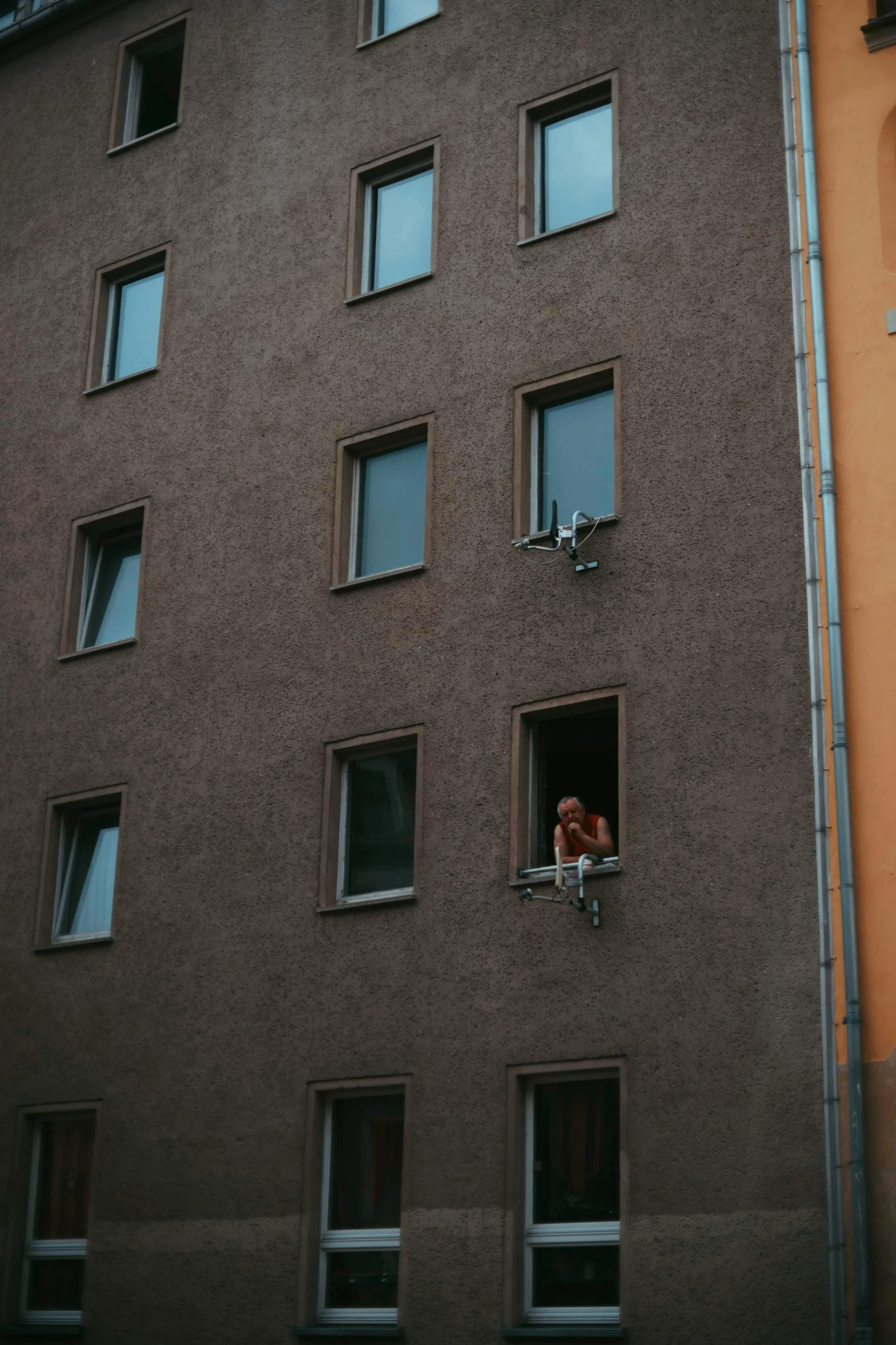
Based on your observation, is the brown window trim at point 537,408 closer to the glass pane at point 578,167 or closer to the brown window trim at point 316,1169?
the glass pane at point 578,167

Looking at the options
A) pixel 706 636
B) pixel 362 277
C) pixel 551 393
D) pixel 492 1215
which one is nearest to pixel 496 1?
pixel 362 277

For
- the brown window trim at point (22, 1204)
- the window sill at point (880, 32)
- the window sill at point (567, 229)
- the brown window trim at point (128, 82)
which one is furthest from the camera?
the brown window trim at point (128, 82)

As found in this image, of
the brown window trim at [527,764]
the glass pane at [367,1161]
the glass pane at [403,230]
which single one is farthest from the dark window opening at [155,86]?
the glass pane at [367,1161]

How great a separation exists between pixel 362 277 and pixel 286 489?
2528 millimetres

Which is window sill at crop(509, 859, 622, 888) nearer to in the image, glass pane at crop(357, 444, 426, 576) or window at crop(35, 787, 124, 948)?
glass pane at crop(357, 444, 426, 576)

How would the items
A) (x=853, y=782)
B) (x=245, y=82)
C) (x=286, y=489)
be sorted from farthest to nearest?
(x=245, y=82)
(x=286, y=489)
(x=853, y=782)

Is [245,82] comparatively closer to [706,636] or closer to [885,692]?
[706,636]

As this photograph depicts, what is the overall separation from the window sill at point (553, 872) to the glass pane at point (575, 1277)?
297cm

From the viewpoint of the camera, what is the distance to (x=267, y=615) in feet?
58.2

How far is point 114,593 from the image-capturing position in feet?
64.6

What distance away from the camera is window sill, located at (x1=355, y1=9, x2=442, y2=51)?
19.3 m

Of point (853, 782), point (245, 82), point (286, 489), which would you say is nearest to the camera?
point (853, 782)

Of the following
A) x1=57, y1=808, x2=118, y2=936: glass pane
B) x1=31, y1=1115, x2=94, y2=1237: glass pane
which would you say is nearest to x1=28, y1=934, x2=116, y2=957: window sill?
x1=57, y1=808, x2=118, y2=936: glass pane

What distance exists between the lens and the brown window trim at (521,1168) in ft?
45.1
